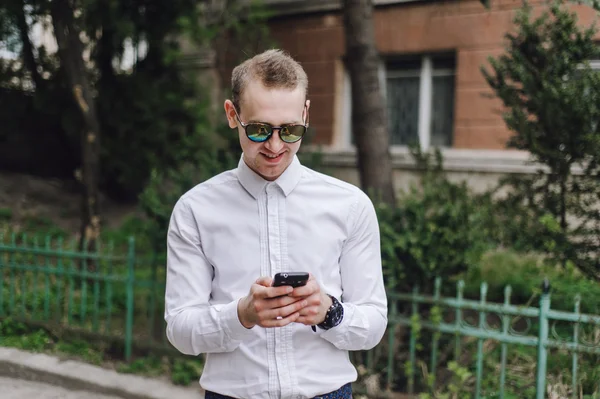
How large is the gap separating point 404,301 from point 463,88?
483cm

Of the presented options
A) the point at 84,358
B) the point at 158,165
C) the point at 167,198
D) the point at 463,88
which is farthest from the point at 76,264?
the point at 463,88

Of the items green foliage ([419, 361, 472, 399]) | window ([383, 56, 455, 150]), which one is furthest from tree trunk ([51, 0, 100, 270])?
window ([383, 56, 455, 150])

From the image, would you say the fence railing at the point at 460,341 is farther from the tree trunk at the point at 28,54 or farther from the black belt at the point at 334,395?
the tree trunk at the point at 28,54

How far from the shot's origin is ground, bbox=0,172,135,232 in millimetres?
8969

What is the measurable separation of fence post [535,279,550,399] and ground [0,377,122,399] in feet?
9.72

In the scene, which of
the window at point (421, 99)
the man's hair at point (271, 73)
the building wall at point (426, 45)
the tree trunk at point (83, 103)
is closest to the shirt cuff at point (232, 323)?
the man's hair at point (271, 73)

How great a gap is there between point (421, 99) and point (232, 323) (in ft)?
25.5

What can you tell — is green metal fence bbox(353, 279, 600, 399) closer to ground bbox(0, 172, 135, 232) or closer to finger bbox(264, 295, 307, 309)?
finger bbox(264, 295, 307, 309)

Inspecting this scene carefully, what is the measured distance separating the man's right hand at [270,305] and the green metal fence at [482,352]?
254cm

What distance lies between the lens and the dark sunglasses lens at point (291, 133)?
168 cm

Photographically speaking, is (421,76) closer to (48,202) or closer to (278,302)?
(48,202)

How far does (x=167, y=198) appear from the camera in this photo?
493 cm

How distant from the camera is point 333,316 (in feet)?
5.39

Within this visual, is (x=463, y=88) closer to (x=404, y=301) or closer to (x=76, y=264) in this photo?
(x=404, y=301)
